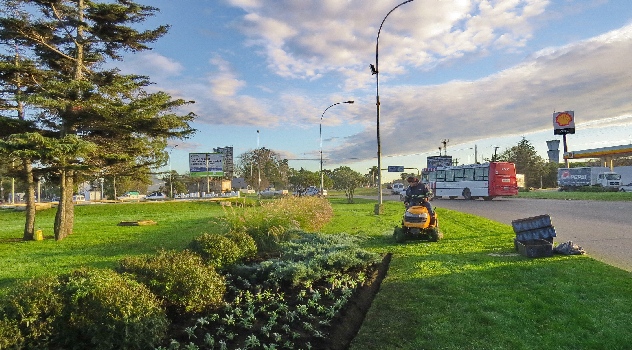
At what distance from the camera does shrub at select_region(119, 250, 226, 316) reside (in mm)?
4867

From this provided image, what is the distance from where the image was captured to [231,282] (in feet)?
20.8

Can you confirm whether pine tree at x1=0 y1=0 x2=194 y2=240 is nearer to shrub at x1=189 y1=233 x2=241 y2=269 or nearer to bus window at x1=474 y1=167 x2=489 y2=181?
shrub at x1=189 y1=233 x2=241 y2=269

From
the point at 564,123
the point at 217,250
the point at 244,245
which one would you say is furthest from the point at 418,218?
the point at 564,123

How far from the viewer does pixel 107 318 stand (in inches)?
152

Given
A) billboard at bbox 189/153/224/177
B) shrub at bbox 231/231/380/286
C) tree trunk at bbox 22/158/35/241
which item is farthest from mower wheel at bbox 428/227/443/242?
billboard at bbox 189/153/224/177

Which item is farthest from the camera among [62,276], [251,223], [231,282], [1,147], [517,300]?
[1,147]

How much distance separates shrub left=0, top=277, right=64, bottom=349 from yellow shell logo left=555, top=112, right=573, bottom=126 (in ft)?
194

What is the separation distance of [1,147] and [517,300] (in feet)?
41.9

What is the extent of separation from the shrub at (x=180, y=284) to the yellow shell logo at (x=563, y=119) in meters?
57.2

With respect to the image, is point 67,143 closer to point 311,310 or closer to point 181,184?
point 311,310

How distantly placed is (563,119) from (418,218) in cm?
5045

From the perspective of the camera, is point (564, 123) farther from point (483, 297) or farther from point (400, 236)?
point (483, 297)

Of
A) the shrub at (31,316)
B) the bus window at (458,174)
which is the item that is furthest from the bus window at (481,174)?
the shrub at (31,316)


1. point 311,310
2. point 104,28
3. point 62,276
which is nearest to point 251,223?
point 311,310
